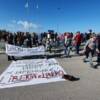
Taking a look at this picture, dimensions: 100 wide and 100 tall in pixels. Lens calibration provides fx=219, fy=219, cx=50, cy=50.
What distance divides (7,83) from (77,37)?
9132 mm

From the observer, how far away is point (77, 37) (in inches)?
637

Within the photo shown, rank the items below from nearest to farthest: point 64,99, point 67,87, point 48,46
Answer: point 64,99
point 67,87
point 48,46

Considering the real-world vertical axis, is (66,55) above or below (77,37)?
below

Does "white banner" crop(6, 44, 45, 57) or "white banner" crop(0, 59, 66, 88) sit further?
"white banner" crop(6, 44, 45, 57)

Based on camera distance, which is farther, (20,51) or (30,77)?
(20,51)

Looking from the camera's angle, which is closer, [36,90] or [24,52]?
[36,90]

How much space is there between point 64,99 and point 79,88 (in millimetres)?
1211

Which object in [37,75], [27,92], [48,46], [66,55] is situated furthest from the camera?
[48,46]

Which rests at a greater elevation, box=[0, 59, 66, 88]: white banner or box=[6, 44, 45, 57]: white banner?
box=[6, 44, 45, 57]: white banner

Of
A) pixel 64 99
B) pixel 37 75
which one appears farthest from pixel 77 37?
pixel 64 99

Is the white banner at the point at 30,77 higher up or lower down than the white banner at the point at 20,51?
lower down

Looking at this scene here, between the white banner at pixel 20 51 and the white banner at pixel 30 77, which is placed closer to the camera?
the white banner at pixel 30 77

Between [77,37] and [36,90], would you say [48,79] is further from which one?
[77,37]

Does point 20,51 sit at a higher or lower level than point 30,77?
higher
